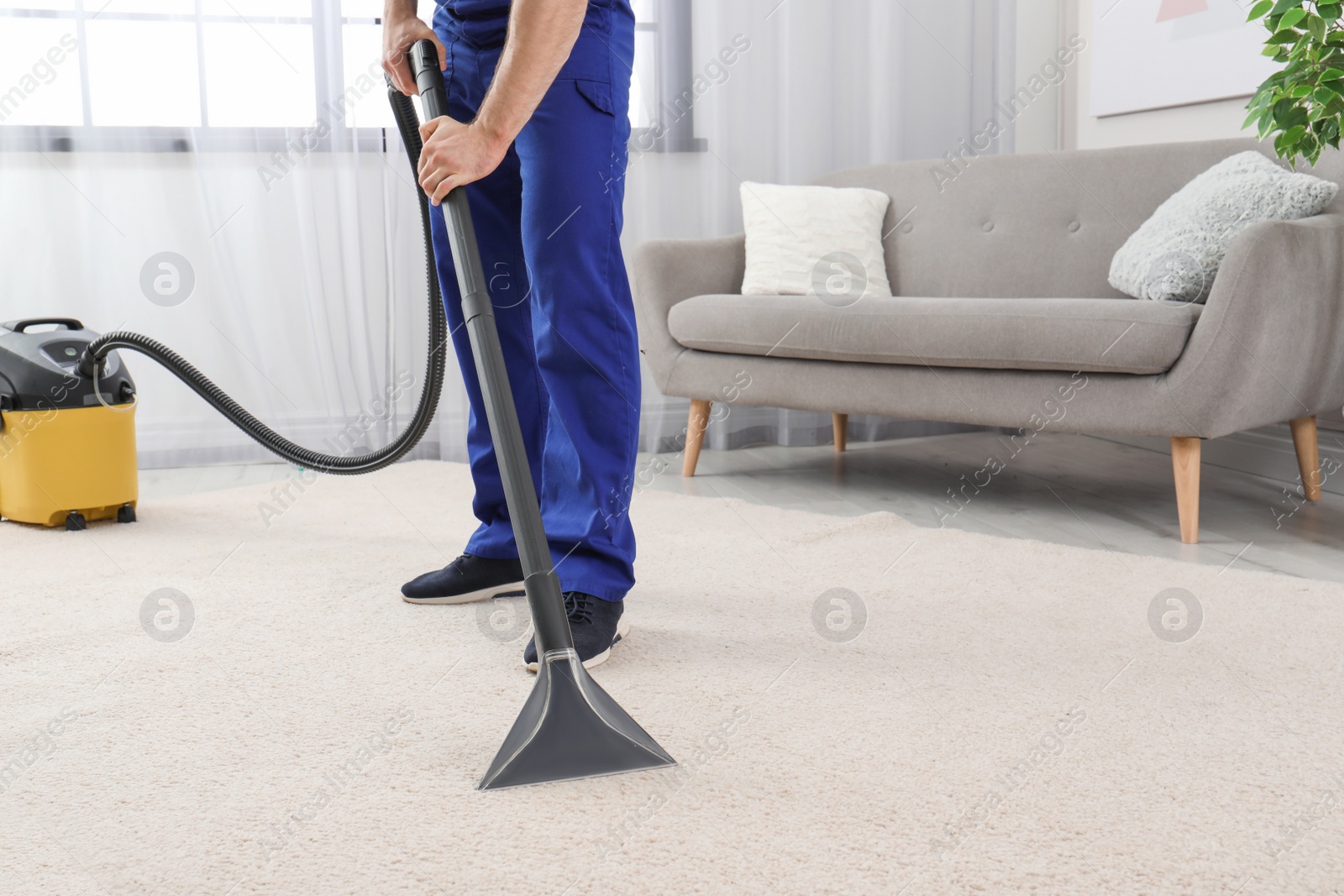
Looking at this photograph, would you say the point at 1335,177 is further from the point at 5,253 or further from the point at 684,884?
the point at 5,253

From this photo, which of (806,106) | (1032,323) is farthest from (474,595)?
(806,106)

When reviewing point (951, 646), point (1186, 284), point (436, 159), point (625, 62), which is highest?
point (625, 62)

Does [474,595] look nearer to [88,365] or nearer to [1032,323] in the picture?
[88,365]

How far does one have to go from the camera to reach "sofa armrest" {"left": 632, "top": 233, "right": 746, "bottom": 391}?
255 cm

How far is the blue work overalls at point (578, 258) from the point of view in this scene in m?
1.28

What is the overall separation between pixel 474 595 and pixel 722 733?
1.93ft

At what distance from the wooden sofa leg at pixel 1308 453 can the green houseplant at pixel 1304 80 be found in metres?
0.60

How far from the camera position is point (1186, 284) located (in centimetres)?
203

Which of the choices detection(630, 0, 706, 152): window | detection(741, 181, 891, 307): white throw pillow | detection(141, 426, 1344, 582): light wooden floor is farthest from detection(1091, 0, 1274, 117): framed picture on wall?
detection(630, 0, 706, 152): window

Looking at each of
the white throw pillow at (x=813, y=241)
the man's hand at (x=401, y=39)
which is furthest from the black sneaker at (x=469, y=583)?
the white throw pillow at (x=813, y=241)

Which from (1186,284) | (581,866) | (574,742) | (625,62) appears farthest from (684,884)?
(1186,284)

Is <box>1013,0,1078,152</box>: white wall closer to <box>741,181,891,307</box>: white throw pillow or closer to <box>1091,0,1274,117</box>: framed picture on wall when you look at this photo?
<box>1091,0,1274,117</box>: framed picture on wall

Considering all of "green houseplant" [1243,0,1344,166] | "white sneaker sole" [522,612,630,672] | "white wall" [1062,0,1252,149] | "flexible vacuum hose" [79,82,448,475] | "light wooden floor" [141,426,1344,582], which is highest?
"white wall" [1062,0,1252,149]

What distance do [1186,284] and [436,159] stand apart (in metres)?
1.55
